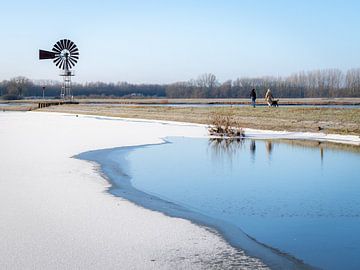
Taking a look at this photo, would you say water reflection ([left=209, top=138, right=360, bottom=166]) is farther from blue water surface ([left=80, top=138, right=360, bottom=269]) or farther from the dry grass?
the dry grass

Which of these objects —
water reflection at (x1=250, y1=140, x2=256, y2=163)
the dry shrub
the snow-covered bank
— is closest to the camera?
the snow-covered bank

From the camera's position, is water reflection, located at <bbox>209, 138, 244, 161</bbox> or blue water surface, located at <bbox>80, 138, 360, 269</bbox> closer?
blue water surface, located at <bbox>80, 138, 360, 269</bbox>

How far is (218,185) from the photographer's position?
1173 centimetres

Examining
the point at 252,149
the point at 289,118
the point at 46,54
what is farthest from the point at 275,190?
the point at 46,54

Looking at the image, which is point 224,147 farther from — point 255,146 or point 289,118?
point 289,118

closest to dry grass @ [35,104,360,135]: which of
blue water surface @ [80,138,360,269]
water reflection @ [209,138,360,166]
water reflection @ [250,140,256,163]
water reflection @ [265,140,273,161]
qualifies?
water reflection @ [209,138,360,166]

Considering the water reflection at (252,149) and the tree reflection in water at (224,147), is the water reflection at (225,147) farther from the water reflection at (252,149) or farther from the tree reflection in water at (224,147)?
the water reflection at (252,149)

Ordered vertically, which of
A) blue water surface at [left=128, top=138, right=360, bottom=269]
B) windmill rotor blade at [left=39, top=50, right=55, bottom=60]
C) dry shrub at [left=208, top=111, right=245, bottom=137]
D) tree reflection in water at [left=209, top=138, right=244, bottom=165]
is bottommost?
blue water surface at [left=128, top=138, right=360, bottom=269]

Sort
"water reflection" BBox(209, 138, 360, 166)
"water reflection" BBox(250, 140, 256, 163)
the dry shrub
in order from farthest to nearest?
the dry shrub
"water reflection" BBox(209, 138, 360, 166)
"water reflection" BBox(250, 140, 256, 163)

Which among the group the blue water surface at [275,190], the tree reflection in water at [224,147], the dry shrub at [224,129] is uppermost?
the dry shrub at [224,129]

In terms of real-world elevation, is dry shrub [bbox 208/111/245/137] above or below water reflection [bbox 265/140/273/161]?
above

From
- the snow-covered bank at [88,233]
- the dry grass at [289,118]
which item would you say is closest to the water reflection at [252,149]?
the dry grass at [289,118]

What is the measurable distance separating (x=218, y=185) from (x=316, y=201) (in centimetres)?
251

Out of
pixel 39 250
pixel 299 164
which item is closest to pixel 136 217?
pixel 39 250
